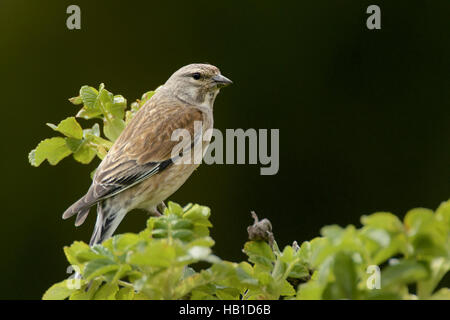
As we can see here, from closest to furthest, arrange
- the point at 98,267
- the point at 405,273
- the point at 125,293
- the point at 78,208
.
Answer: the point at 405,273
the point at 98,267
the point at 125,293
the point at 78,208

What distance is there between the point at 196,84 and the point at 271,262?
1555mm

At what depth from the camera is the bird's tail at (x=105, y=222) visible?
184 cm

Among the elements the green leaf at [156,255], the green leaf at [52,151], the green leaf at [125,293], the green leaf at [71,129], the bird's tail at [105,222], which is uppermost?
the green leaf at [71,129]

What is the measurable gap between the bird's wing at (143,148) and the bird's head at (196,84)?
7 cm

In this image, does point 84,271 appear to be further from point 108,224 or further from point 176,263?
point 108,224

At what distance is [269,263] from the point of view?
3.40 ft

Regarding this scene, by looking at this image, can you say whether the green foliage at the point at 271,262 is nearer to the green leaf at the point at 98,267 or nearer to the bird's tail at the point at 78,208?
the green leaf at the point at 98,267

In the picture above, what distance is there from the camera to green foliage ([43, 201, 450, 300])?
0.64 m

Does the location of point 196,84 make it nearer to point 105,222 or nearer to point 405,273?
point 105,222

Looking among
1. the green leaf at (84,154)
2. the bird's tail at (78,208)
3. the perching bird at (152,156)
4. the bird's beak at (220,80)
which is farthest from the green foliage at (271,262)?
the bird's beak at (220,80)

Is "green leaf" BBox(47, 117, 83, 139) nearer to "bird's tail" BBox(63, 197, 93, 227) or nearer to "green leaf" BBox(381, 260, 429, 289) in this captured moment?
"bird's tail" BBox(63, 197, 93, 227)

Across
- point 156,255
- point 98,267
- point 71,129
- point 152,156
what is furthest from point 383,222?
point 152,156

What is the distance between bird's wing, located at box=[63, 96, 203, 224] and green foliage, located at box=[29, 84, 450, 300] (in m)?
0.91

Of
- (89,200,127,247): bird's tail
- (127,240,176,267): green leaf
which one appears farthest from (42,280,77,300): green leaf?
(89,200,127,247): bird's tail
